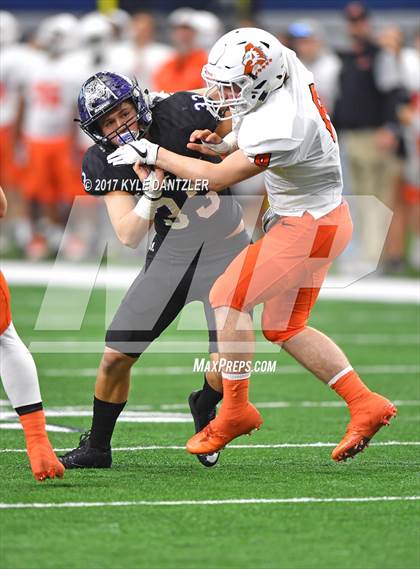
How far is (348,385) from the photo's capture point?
5363 millimetres

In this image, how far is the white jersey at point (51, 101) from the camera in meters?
13.8

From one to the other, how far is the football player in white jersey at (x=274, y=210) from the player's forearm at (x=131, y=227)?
22 cm

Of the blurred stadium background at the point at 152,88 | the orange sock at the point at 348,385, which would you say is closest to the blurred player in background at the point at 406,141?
the blurred stadium background at the point at 152,88

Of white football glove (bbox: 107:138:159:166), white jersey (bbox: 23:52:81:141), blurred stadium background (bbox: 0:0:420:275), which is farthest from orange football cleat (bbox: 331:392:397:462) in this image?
white jersey (bbox: 23:52:81:141)

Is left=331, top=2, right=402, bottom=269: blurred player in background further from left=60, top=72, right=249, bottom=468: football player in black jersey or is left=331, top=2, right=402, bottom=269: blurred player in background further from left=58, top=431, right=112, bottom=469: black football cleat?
left=58, top=431, right=112, bottom=469: black football cleat

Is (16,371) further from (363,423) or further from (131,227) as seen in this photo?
(363,423)

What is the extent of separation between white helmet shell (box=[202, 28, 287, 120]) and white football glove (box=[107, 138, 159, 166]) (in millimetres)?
316

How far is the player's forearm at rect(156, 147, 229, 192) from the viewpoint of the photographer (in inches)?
203

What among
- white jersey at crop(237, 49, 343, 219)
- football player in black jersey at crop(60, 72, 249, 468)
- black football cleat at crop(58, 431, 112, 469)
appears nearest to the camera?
white jersey at crop(237, 49, 343, 219)

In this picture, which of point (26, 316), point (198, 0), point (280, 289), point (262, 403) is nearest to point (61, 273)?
point (26, 316)

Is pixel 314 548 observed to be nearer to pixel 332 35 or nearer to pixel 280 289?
pixel 280 289

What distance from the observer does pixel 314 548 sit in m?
4.12

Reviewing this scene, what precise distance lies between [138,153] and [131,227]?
0.95ft

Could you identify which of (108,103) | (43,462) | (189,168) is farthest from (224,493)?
(108,103)
